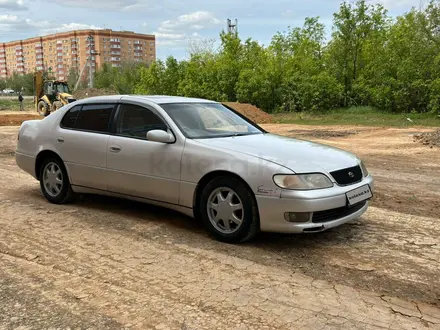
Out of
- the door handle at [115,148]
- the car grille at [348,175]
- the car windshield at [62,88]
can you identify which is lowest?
the car grille at [348,175]

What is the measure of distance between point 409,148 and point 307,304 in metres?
11.5

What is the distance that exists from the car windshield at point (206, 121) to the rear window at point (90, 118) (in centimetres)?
87

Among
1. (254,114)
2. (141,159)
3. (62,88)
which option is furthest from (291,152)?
(62,88)

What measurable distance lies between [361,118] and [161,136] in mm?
22982

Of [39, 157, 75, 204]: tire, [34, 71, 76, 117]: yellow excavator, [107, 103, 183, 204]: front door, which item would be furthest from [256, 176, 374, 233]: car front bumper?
[34, 71, 76, 117]: yellow excavator

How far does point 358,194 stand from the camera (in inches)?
183

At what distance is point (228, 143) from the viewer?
16.1 ft

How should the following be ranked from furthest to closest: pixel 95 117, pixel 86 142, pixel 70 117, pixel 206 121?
pixel 70 117, pixel 95 117, pixel 86 142, pixel 206 121

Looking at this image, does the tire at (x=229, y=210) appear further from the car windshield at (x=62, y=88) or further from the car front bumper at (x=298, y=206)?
the car windshield at (x=62, y=88)

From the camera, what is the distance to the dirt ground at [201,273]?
3.22 meters

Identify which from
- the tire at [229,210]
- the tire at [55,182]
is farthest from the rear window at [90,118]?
the tire at [229,210]

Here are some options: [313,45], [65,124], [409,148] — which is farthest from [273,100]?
[65,124]

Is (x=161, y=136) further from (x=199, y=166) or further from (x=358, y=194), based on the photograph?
(x=358, y=194)

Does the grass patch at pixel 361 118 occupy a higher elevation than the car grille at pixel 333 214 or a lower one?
lower
